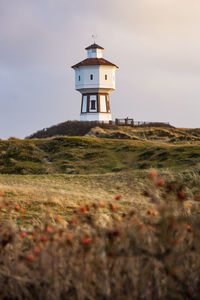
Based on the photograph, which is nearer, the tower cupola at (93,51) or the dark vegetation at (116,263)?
the dark vegetation at (116,263)

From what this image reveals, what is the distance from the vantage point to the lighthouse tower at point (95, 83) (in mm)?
53125

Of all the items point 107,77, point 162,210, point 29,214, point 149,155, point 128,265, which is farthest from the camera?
point 107,77

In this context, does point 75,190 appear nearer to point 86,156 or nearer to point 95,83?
point 86,156

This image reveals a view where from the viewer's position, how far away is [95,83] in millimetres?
53219

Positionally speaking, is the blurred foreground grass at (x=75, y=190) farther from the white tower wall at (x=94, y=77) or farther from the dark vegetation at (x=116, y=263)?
the white tower wall at (x=94, y=77)

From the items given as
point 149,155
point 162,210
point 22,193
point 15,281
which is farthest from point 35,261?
point 149,155

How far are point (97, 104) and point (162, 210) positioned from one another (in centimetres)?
5017

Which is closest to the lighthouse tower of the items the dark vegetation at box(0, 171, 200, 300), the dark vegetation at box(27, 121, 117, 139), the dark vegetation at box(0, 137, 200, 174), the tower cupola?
the tower cupola

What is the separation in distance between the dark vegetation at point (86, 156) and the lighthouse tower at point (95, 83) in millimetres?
19004

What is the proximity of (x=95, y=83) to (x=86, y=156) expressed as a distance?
24.0 meters

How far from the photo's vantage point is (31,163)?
2925cm

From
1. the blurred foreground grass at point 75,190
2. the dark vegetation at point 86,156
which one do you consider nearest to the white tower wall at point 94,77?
the dark vegetation at point 86,156

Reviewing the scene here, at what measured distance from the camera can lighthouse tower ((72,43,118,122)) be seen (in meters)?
53.1

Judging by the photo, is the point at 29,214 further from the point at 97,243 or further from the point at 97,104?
the point at 97,104
